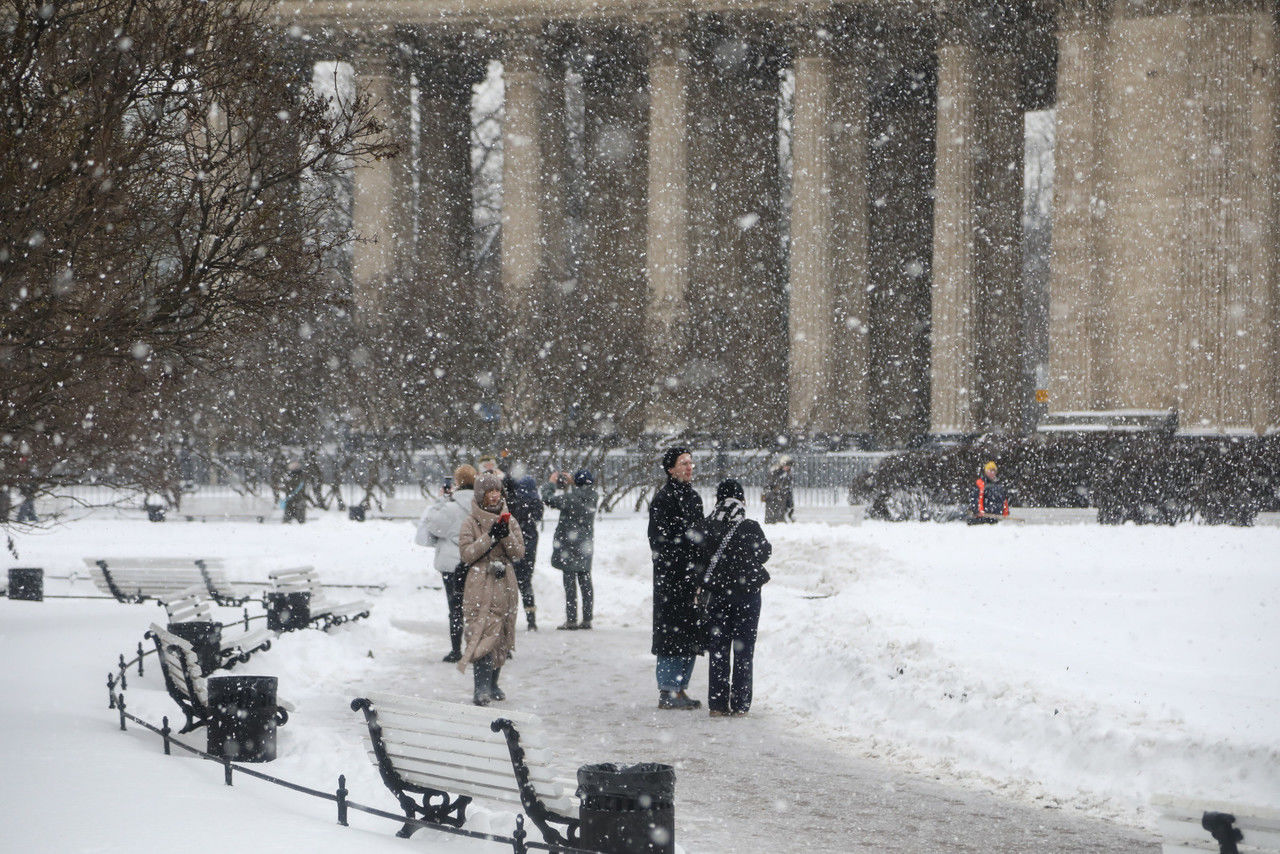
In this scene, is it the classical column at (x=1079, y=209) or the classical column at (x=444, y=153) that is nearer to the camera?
the classical column at (x=1079, y=209)

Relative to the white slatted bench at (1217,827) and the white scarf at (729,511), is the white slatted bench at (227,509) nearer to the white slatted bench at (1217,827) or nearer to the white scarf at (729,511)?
the white scarf at (729,511)

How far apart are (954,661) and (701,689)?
2484mm

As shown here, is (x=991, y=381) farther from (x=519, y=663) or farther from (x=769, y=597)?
(x=519, y=663)

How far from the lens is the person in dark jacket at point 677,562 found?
11305mm

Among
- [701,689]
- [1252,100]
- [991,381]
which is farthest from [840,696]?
[991,381]

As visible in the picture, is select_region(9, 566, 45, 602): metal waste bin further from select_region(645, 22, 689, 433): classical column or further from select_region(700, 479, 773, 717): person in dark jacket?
select_region(645, 22, 689, 433): classical column

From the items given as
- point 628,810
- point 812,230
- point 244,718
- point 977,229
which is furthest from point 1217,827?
point 977,229

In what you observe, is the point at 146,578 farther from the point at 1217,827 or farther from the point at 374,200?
the point at 374,200

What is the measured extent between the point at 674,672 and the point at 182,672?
374 cm

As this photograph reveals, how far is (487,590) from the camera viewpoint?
36.1 ft

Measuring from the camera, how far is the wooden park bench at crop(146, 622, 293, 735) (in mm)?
9500

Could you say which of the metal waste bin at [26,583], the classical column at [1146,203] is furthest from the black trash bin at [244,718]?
the classical column at [1146,203]

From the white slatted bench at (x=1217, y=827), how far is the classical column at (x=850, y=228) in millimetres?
36955

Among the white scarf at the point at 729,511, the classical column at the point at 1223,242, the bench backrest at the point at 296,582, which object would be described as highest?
the classical column at the point at 1223,242
